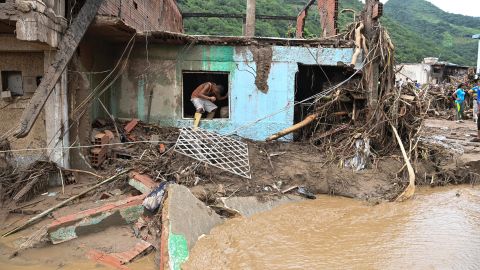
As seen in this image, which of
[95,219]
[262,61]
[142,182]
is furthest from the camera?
[262,61]

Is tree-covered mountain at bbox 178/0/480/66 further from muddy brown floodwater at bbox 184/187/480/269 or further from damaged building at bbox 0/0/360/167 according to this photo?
muddy brown floodwater at bbox 184/187/480/269

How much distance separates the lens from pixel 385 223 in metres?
6.41

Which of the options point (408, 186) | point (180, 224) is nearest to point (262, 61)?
point (408, 186)

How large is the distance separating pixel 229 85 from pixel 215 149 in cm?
206

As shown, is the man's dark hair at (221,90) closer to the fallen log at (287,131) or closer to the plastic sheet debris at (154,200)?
the fallen log at (287,131)

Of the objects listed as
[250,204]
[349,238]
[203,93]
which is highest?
[203,93]

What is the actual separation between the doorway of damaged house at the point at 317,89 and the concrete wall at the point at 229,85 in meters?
0.38

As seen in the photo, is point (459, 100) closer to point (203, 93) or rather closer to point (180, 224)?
point (203, 93)

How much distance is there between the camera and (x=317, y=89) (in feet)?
36.2

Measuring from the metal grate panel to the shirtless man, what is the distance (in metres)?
0.78

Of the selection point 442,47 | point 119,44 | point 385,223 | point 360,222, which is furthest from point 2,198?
point 442,47

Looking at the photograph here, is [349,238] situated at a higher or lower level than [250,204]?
lower

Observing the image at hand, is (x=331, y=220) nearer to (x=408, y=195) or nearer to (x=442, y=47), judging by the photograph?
(x=408, y=195)

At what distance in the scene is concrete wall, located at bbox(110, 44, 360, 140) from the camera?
9.41m
